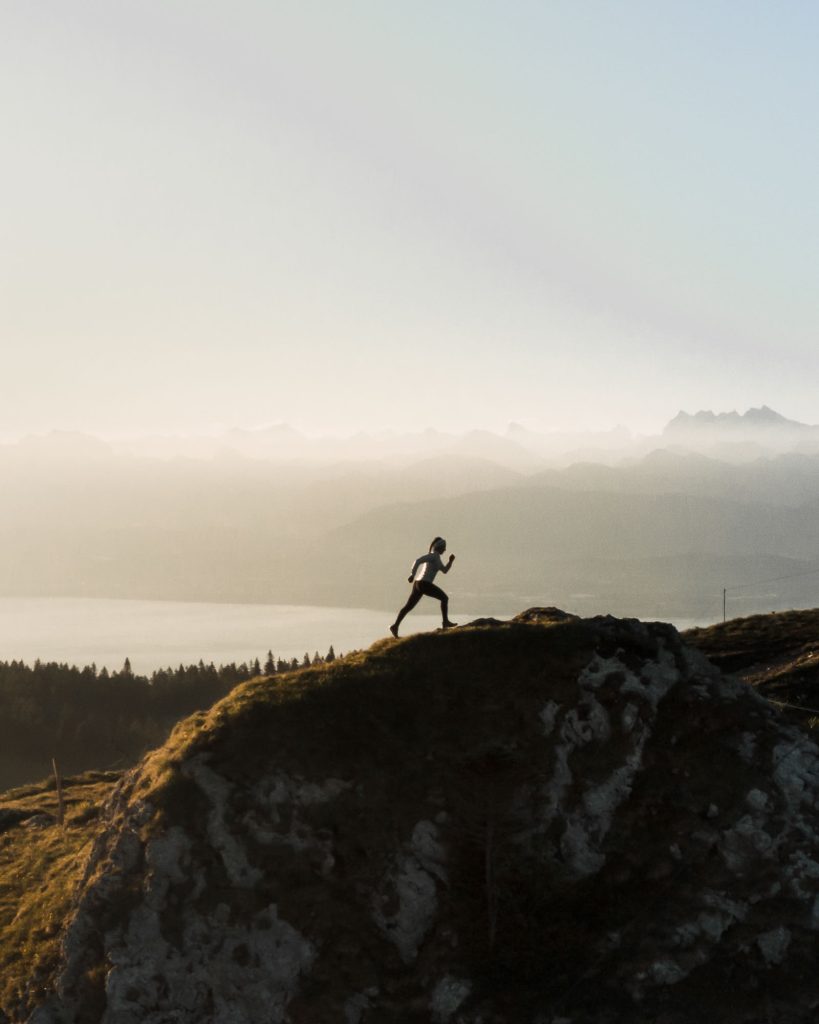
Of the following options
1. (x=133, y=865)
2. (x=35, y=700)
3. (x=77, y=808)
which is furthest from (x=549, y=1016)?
(x=35, y=700)

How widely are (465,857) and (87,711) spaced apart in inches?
4937

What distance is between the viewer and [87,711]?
138 meters

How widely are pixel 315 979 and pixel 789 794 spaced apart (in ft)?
43.8

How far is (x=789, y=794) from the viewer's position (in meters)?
25.0

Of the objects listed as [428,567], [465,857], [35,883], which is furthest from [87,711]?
[465,857]

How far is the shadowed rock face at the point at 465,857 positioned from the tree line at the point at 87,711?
91.0 metres

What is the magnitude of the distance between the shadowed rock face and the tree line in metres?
91.0

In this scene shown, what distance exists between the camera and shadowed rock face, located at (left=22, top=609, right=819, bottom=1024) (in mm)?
21656

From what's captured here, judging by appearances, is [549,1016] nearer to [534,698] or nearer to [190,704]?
[534,698]

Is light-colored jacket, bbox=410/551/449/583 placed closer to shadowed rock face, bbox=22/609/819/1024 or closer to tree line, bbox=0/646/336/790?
shadowed rock face, bbox=22/609/819/1024

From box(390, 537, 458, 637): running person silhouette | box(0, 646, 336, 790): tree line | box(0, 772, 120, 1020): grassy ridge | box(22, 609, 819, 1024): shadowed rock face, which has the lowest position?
box(0, 646, 336, 790): tree line

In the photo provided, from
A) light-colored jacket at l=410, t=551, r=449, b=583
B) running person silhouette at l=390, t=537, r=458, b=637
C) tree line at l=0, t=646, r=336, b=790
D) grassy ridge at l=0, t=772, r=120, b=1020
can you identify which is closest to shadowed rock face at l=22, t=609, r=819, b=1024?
grassy ridge at l=0, t=772, r=120, b=1020

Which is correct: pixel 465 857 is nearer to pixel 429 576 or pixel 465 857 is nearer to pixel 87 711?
pixel 429 576

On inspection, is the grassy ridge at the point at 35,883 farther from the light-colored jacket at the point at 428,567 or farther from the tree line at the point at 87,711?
the tree line at the point at 87,711
